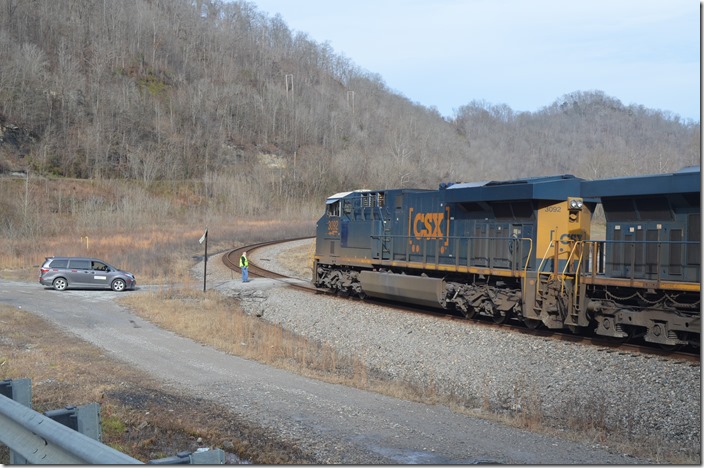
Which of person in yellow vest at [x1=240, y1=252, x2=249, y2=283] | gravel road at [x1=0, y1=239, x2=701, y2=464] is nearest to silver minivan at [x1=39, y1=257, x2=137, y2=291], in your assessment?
person in yellow vest at [x1=240, y1=252, x2=249, y2=283]

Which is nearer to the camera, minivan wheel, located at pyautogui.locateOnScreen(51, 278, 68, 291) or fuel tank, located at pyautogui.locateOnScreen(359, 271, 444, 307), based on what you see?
fuel tank, located at pyautogui.locateOnScreen(359, 271, 444, 307)

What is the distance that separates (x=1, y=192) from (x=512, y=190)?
53.7m

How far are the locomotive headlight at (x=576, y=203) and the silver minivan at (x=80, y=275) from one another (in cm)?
2038

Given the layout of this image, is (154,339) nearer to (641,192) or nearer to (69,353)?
(69,353)

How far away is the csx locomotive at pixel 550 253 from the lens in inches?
561

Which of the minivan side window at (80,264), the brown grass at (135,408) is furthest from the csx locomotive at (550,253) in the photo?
the minivan side window at (80,264)

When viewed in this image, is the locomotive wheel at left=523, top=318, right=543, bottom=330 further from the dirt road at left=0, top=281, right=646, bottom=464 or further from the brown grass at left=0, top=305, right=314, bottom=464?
the brown grass at left=0, top=305, right=314, bottom=464

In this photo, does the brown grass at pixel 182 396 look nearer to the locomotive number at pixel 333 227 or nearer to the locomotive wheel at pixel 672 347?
the locomotive wheel at pixel 672 347

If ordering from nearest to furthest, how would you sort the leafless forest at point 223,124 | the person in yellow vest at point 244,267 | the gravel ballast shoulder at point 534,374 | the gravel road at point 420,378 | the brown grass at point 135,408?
the brown grass at point 135,408 < the gravel road at point 420,378 < the gravel ballast shoulder at point 534,374 < the person in yellow vest at point 244,267 < the leafless forest at point 223,124

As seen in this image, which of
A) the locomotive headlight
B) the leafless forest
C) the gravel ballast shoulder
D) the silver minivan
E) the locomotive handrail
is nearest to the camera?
the gravel ballast shoulder

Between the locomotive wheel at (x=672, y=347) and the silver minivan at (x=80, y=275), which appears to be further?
the silver minivan at (x=80, y=275)

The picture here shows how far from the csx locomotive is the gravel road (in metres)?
1.34

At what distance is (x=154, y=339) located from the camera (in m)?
16.2

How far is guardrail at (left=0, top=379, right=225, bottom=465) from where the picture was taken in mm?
4047
